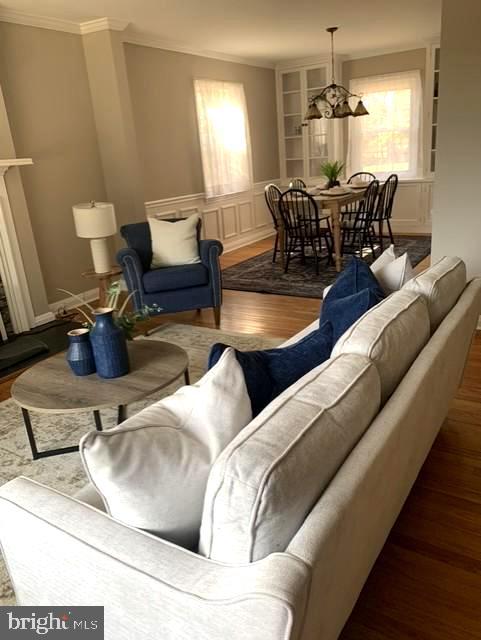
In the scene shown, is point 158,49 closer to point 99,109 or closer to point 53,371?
point 99,109

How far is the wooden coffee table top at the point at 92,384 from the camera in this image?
2.09m

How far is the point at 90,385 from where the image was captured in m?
2.24

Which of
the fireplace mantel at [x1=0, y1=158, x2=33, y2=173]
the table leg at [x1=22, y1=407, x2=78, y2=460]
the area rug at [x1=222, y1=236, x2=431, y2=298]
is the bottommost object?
the area rug at [x1=222, y1=236, x2=431, y2=298]

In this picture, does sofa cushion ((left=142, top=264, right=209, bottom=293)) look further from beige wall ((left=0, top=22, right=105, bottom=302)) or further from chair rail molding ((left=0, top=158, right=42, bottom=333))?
beige wall ((left=0, top=22, right=105, bottom=302))

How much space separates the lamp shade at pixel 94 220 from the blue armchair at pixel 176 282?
12.5 inches

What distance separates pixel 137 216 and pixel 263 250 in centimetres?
224

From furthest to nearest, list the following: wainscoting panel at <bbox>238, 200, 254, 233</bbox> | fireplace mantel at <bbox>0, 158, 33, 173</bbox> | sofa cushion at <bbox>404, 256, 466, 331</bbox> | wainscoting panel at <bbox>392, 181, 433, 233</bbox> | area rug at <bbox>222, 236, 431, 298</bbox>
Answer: wainscoting panel at <bbox>238, 200, 254, 233</bbox> → wainscoting panel at <bbox>392, 181, 433, 233</bbox> → area rug at <bbox>222, 236, 431, 298</bbox> → fireplace mantel at <bbox>0, 158, 33, 173</bbox> → sofa cushion at <bbox>404, 256, 466, 331</bbox>

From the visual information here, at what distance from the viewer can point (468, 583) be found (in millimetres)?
1593

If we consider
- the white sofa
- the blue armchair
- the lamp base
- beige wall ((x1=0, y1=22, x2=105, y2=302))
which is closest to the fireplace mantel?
beige wall ((x1=0, y1=22, x2=105, y2=302))

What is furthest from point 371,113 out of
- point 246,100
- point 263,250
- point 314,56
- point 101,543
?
point 101,543

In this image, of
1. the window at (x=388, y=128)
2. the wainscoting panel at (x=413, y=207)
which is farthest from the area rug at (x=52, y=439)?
the window at (x=388, y=128)

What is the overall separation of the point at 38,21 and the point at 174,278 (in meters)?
2.51

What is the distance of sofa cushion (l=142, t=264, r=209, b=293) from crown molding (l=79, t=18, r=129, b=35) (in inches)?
93.1

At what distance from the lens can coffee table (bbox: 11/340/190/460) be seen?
82.4 inches
